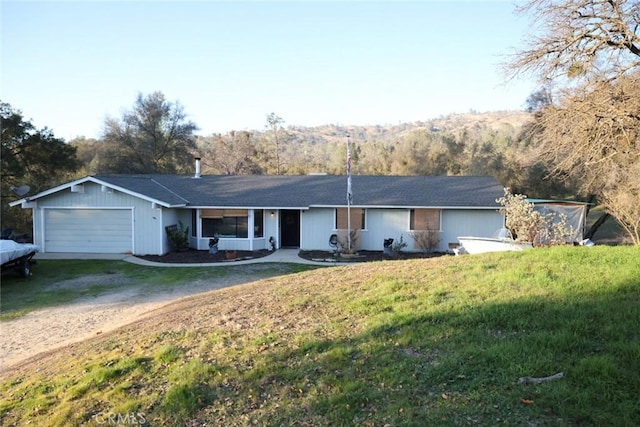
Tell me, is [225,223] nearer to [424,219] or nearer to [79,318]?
[424,219]

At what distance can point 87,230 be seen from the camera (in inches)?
733

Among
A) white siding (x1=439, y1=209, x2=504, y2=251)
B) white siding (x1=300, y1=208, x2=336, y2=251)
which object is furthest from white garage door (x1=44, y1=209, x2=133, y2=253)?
white siding (x1=439, y1=209, x2=504, y2=251)

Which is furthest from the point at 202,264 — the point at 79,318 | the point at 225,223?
the point at 79,318

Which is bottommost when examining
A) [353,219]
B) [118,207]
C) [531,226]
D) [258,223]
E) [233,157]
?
[258,223]

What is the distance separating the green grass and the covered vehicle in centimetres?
823

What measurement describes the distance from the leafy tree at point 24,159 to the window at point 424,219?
64.5 ft

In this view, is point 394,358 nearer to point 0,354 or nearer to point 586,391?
point 586,391

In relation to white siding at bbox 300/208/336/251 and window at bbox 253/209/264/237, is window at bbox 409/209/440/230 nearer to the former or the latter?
white siding at bbox 300/208/336/251

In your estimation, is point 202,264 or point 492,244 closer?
point 492,244

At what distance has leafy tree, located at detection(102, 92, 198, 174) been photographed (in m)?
35.0

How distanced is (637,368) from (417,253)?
561 inches

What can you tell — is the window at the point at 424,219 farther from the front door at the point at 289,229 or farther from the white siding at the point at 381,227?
the front door at the point at 289,229

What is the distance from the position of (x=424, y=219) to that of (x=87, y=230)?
47.1 feet

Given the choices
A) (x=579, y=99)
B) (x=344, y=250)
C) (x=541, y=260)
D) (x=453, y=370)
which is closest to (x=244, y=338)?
(x=453, y=370)
